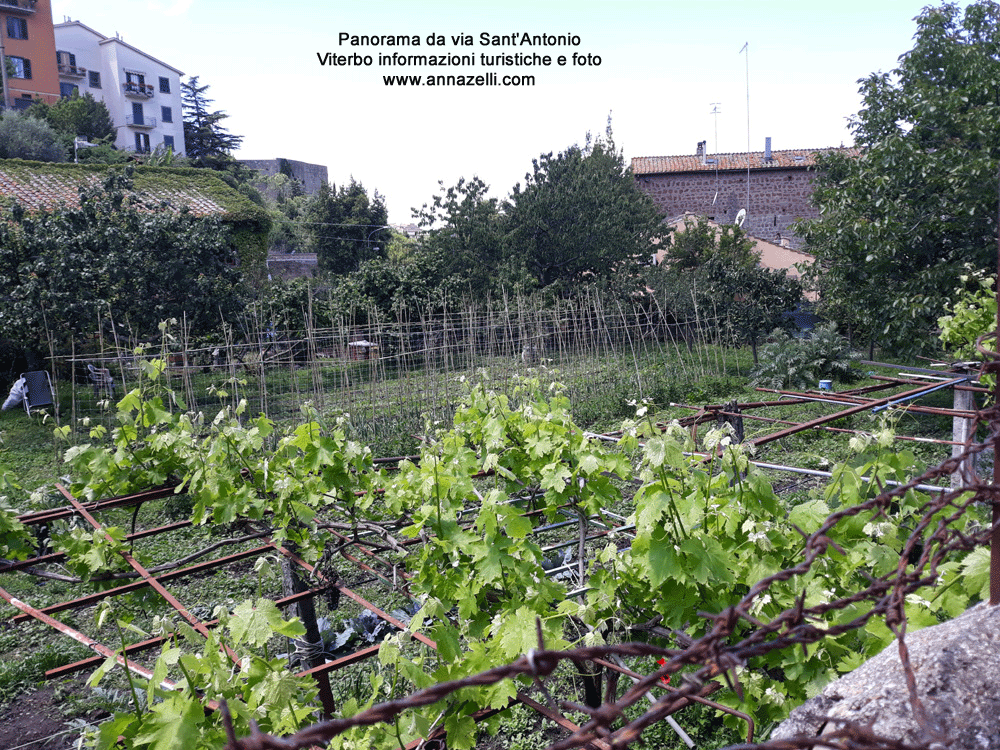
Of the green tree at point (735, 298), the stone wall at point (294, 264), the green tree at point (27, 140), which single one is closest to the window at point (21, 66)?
the green tree at point (27, 140)

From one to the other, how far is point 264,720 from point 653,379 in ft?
35.0

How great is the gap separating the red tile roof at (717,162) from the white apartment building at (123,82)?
23.7 meters

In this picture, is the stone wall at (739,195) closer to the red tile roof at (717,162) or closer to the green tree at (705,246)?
the red tile roof at (717,162)

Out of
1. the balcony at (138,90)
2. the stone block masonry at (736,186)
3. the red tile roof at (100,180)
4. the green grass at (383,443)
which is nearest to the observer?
the green grass at (383,443)

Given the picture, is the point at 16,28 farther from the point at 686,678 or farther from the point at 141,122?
the point at 686,678

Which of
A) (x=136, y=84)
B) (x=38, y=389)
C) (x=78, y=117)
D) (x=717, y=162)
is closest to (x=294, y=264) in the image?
(x=78, y=117)

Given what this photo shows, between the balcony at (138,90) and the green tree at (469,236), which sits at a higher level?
the balcony at (138,90)

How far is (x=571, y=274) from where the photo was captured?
61.2ft

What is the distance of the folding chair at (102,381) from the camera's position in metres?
10.7

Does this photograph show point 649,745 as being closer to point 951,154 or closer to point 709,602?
point 709,602

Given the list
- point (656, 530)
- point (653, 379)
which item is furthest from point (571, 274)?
point (656, 530)

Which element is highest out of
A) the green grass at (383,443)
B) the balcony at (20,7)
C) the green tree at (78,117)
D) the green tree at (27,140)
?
the balcony at (20,7)

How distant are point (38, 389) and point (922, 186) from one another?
13603mm

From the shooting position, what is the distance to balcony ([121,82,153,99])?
117 ft
